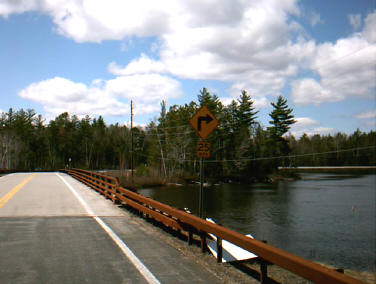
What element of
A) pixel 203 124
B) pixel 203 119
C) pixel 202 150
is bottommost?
pixel 202 150

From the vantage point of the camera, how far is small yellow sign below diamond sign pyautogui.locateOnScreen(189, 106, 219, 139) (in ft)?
31.6

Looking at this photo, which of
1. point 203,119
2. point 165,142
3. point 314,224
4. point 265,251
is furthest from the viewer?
point 165,142

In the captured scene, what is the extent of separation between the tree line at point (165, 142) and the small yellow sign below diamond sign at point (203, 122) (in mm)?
47015

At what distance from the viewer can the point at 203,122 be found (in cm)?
973

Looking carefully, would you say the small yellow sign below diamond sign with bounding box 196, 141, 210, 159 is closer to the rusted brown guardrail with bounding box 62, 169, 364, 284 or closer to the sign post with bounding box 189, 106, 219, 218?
the sign post with bounding box 189, 106, 219, 218

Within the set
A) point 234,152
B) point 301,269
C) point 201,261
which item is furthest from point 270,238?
point 234,152

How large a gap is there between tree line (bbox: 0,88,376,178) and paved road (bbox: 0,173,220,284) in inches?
1811

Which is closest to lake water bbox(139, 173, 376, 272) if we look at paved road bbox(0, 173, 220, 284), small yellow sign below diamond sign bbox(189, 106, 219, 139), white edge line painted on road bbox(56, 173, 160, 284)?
small yellow sign below diamond sign bbox(189, 106, 219, 139)

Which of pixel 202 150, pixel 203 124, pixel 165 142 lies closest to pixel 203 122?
pixel 203 124

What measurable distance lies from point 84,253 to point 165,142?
76.4m

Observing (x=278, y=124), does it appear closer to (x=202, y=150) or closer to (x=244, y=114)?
(x=244, y=114)

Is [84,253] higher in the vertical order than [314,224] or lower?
higher

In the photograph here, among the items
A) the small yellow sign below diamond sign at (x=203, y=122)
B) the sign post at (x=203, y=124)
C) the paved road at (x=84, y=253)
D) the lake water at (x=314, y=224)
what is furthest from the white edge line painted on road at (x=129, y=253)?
the lake water at (x=314, y=224)

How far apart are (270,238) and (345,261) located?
5559 millimetres
